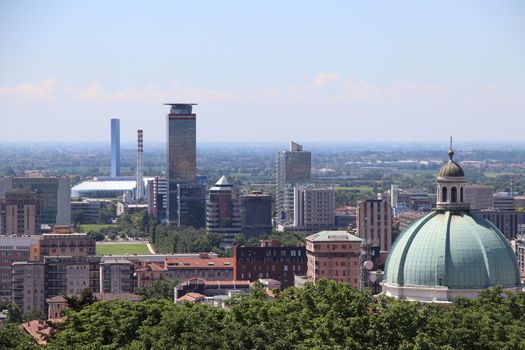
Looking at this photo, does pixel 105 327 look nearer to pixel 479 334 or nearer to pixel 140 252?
pixel 479 334

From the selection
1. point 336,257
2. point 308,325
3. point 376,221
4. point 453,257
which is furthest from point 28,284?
point 308,325

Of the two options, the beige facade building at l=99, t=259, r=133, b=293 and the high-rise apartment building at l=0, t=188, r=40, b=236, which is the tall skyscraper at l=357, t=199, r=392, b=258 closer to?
the beige facade building at l=99, t=259, r=133, b=293

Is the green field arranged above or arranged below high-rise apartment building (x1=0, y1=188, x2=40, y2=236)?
below

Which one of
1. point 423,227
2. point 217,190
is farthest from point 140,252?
point 423,227

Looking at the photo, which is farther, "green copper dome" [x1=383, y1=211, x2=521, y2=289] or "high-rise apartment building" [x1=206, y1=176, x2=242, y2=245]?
"high-rise apartment building" [x1=206, y1=176, x2=242, y2=245]

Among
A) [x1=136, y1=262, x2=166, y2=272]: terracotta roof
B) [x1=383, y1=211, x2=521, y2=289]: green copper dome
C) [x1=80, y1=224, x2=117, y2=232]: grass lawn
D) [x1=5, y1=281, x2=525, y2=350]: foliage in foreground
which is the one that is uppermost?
[x1=383, y1=211, x2=521, y2=289]: green copper dome

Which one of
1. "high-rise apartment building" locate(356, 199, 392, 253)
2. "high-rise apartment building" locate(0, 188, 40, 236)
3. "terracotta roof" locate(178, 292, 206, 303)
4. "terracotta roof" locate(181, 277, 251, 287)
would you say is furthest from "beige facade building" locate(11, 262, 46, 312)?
"high-rise apartment building" locate(0, 188, 40, 236)

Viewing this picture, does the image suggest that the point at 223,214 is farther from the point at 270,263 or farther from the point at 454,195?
the point at 454,195
